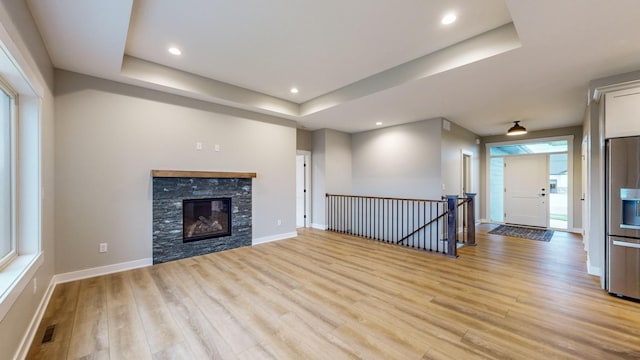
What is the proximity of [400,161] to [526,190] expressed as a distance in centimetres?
407

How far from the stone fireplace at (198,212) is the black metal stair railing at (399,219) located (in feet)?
8.21

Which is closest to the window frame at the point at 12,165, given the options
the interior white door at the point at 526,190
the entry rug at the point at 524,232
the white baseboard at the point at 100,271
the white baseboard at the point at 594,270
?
the white baseboard at the point at 100,271

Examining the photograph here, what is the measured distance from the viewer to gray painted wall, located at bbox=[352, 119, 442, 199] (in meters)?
5.51

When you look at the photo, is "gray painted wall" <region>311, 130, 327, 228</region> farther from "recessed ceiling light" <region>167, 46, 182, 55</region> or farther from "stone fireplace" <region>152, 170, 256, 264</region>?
"recessed ceiling light" <region>167, 46, 182, 55</region>

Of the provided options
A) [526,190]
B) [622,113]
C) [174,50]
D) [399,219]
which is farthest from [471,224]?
[174,50]

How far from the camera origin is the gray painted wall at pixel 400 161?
18.1ft

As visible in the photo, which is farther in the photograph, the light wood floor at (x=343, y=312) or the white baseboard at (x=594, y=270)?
the white baseboard at (x=594, y=270)

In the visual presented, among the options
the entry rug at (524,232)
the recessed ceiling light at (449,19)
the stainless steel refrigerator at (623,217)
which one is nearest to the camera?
the recessed ceiling light at (449,19)

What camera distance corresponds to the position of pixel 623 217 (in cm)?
281

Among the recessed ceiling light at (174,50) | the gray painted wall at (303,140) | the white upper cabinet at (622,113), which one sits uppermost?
the recessed ceiling light at (174,50)

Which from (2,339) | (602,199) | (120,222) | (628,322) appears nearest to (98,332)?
(2,339)

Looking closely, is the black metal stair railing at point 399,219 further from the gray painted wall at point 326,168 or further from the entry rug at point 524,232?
the entry rug at point 524,232

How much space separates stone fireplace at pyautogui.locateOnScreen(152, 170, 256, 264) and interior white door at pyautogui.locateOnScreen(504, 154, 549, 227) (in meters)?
7.34

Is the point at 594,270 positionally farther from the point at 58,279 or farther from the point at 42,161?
the point at 58,279
